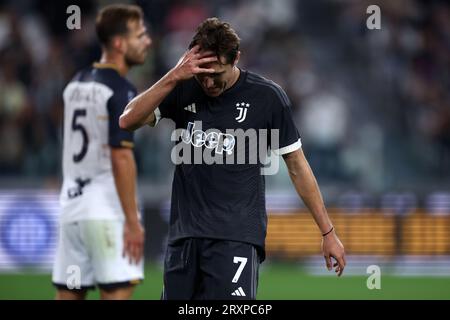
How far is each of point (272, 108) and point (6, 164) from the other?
8029 mm

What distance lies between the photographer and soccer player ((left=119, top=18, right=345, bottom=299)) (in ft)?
18.6

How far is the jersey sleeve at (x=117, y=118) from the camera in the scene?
728cm

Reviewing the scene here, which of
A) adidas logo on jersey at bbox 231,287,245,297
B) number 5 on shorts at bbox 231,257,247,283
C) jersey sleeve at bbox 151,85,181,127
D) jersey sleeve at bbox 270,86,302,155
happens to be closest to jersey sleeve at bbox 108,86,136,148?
jersey sleeve at bbox 151,85,181,127

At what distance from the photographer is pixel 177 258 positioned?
19.1ft

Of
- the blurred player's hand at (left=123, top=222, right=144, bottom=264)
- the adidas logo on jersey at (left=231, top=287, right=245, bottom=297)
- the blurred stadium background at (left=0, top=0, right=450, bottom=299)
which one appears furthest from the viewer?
the blurred stadium background at (left=0, top=0, right=450, bottom=299)

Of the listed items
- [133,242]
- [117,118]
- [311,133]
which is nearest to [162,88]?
[117,118]

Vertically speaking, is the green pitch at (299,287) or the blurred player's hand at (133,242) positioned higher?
the blurred player's hand at (133,242)

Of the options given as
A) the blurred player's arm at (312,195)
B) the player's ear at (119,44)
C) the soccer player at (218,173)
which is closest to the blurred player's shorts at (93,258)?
the player's ear at (119,44)

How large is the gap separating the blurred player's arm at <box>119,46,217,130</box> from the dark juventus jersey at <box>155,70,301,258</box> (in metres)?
0.17

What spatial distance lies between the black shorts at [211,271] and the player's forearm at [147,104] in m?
0.77

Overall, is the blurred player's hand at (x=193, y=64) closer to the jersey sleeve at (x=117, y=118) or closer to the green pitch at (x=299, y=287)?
the jersey sleeve at (x=117, y=118)

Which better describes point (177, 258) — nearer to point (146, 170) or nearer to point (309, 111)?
point (146, 170)

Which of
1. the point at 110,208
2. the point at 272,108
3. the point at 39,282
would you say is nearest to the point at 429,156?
the point at 39,282

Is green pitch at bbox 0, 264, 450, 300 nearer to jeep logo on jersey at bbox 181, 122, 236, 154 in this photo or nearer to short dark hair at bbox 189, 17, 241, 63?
jeep logo on jersey at bbox 181, 122, 236, 154
